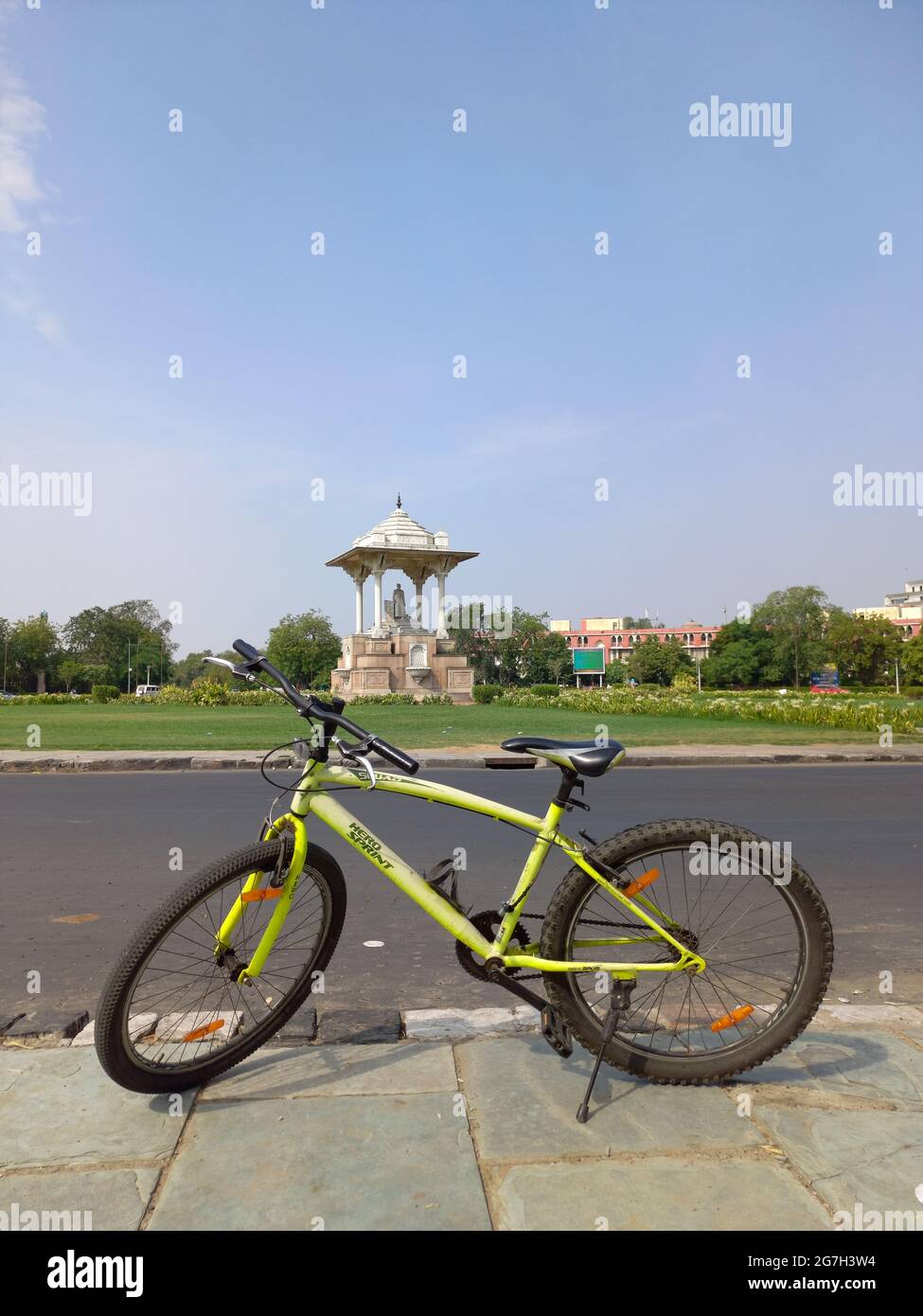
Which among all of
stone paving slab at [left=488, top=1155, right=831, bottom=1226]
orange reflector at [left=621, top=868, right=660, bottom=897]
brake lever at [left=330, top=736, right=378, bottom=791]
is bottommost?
stone paving slab at [left=488, top=1155, right=831, bottom=1226]

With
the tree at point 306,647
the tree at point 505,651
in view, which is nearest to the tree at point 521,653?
the tree at point 505,651

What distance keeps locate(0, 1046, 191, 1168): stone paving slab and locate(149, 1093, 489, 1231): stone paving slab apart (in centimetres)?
13

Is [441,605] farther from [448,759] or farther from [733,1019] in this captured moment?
[733,1019]

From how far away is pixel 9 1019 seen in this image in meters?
3.76

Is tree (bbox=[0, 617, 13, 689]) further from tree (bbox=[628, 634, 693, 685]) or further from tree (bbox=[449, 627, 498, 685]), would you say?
tree (bbox=[628, 634, 693, 685])

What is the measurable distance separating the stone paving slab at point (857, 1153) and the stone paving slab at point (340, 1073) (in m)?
1.05

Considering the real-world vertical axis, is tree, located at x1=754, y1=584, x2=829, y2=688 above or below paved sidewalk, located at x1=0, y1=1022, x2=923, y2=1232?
above

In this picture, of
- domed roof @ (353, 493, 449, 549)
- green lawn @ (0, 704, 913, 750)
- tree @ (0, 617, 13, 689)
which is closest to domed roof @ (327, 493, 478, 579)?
domed roof @ (353, 493, 449, 549)

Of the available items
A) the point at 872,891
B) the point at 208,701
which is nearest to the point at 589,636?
the point at 208,701

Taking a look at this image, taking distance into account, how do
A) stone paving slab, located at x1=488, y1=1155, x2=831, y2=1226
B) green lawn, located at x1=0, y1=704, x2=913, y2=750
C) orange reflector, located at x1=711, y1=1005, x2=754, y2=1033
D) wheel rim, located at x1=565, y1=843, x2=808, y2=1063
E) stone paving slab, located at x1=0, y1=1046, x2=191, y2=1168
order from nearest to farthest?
stone paving slab, located at x1=488, y1=1155, x2=831, y2=1226, stone paving slab, located at x1=0, y1=1046, x2=191, y2=1168, wheel rim, located at x1=565, y1=843, x2=808, y2=1063, orange reflector, located at x1=711, y1=1005, x2=754, y2=1033, green lawn, located at x1=0, y1=704, x2=913, y2=750

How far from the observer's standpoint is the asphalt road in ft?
15.0

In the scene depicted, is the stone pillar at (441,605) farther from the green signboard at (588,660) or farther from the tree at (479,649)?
the green signboard at (588,660)

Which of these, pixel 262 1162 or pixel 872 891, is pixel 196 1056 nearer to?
pixel 262 1162
